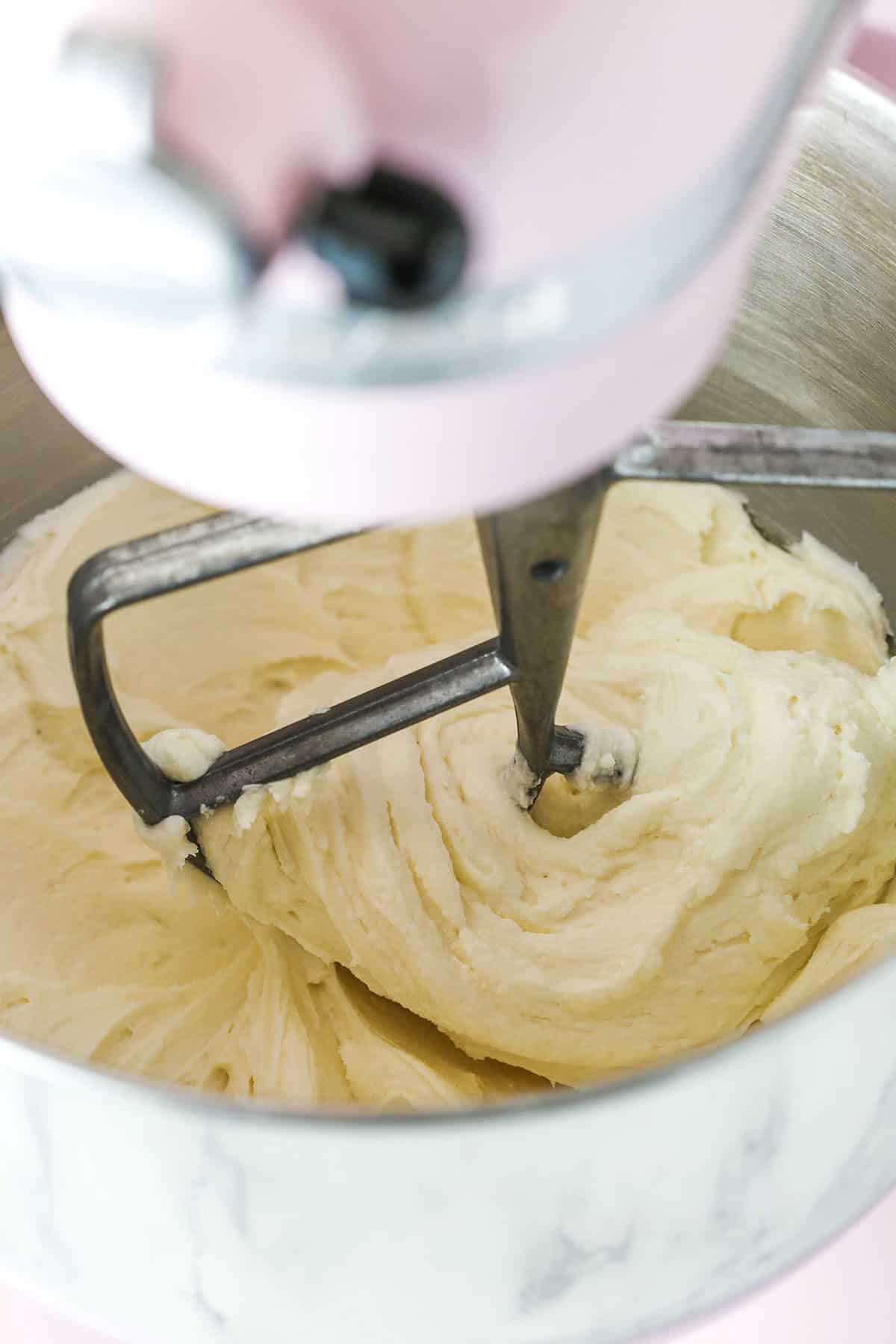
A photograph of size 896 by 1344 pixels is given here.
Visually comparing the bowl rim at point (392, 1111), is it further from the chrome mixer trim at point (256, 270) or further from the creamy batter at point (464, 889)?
the creamy batter at point (464, 889)

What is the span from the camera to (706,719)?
2.22ft

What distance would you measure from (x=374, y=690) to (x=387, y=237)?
1.13 feet

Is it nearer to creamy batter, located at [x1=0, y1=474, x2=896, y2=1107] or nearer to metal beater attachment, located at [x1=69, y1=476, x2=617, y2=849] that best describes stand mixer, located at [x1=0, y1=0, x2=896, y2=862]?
metal beater attachment, located at [x1=69, y1=476, x2=617, y2=849]

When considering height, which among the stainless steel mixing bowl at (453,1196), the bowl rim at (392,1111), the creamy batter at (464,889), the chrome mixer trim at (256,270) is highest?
the chrome mixer trim at (256,270)

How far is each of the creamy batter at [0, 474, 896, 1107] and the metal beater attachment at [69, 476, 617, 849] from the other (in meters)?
0.03

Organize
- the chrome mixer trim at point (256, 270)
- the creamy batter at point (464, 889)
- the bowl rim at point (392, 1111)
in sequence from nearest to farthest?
the chrome mixer trim at point (256, 270) < the bowl rim at point (392, 1111) < the creamy batter at point (464, 889)

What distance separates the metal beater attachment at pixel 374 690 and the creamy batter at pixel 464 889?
28 millimetres

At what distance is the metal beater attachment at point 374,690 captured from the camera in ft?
1.34

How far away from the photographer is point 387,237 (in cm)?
23

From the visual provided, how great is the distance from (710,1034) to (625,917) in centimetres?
7

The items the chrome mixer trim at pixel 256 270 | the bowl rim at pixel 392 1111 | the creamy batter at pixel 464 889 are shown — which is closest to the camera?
the chrome mixer trim at pixel 256 270

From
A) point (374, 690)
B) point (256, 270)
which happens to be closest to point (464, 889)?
point (374, 690)

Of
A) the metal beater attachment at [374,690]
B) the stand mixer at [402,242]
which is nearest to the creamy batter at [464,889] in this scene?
the metal beater attachment at [374,690]

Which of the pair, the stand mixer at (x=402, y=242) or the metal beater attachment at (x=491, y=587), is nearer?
the stand mixer at (x=402, y=242)
